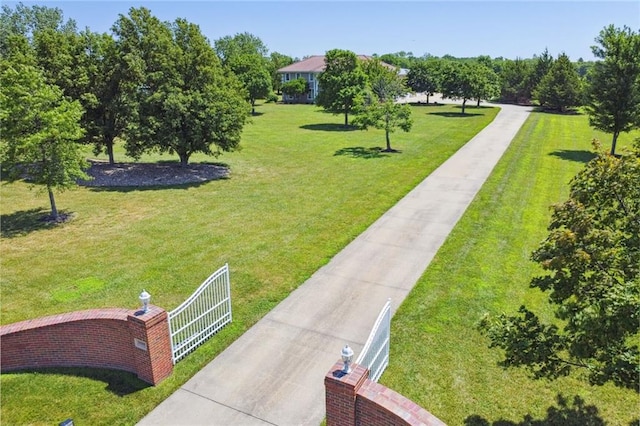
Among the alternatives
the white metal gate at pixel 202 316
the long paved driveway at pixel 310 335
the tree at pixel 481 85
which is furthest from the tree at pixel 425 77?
the white metal gate at pixel 202 316

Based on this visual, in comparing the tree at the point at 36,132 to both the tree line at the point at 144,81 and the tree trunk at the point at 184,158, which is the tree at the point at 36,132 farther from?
the tree trunk at the point at 184,158

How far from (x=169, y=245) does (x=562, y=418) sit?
11.6 m

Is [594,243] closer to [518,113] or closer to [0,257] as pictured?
[0,257]

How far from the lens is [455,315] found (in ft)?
33.7

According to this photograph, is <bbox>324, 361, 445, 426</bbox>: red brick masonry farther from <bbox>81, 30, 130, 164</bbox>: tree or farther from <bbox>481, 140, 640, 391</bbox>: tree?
<bbox>81, 30, 130, 164</bbox>: tree

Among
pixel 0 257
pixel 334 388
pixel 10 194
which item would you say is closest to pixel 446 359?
pixel 334 388

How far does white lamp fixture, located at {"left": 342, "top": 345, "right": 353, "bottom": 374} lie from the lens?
6.07 metres

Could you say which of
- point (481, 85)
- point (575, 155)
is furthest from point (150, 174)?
point (481, 85)

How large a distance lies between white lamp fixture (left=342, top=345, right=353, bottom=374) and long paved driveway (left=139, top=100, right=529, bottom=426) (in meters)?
1.64

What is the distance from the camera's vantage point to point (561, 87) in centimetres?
5447

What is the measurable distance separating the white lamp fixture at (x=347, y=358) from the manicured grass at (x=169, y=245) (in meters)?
3.68

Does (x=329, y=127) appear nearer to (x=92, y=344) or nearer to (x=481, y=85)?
(x=481, y=85)

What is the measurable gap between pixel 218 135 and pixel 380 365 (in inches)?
632

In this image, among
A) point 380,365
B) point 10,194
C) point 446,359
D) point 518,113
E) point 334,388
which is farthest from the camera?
point 518,113
